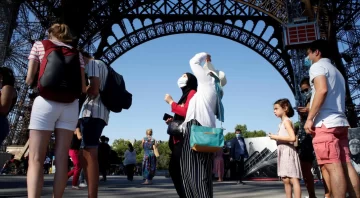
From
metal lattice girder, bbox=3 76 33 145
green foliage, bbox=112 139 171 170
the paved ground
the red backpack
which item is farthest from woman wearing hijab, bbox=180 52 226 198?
green foliage, bbox=112 139 171 170

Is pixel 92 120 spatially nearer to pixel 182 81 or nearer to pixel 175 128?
pixel 175 128

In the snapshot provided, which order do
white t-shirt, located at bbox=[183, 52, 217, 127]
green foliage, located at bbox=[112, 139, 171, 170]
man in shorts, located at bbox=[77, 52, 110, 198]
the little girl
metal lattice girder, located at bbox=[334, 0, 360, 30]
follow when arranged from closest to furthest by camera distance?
white t-shirt, located at bbox=[183, 52, 217, 127]
man in shorts, located at bbox=[77, 52, 110, 198]
the little girl
metal lattice girder, located at bbox=[334, 0, 360, 30]
green foliage, located at bbox=[112, 139, 171, 170]

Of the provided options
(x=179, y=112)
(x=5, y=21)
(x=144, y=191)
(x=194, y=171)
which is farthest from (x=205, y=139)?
(x=5, y=21)

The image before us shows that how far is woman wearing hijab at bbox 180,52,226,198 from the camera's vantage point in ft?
12.7

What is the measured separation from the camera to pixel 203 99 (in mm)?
3941

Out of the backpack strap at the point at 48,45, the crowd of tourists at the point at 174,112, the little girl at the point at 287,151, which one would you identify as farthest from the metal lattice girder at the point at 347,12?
the backpack strap at the point at 48,45

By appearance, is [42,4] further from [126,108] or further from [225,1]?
[126,108]

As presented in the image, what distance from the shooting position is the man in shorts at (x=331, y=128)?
3.84 meters

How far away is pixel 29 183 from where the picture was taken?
335 cm

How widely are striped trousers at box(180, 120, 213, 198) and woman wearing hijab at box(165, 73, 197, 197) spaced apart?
0.09 meters

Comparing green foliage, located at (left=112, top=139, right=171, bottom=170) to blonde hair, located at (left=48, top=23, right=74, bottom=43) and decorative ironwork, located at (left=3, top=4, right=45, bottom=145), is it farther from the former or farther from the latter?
blonde hair, located at (left=48, top=23, right=74, bottom=43)

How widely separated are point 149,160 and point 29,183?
26.5 feet

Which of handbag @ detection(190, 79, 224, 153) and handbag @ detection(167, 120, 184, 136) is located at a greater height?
handbag @ detection(167, 120, 184, 136)

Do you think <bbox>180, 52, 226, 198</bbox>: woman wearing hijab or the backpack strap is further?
<bbox>180, 52, 226, 198</bbox>: woman wearing hijab
